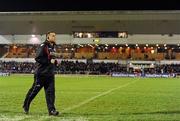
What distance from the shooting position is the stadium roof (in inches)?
2399

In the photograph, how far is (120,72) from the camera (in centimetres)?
6269

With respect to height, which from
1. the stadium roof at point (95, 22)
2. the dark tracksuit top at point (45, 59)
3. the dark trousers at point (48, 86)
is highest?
the stadium roof at point (95, 22)

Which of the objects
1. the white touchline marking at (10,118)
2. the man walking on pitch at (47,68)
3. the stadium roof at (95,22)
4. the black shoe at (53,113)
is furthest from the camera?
the stadium roof at (95,22)

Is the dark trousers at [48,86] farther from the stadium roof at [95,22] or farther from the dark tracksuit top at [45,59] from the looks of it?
the stadium roof at [95,22]

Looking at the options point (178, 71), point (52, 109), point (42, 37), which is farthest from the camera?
point (42, 37)

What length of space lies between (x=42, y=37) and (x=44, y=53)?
5585cm

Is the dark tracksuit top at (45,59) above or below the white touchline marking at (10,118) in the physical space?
above

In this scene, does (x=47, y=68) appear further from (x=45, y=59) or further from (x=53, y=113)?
(x=53, y=113)

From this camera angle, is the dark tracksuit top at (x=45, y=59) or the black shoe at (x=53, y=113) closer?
the black shoe at (x=53, y=113)

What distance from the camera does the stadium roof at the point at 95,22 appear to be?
2399 inches

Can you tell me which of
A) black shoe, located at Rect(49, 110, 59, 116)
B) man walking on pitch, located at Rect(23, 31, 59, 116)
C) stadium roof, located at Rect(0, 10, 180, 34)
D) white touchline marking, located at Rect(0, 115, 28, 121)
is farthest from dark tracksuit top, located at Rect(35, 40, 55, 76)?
stadium roof, located at Rect(0, 10, 180, 34)

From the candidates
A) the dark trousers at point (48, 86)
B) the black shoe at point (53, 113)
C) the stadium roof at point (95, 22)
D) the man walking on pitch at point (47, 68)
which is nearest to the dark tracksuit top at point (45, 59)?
the man walking on pitch at point (47, 68)
